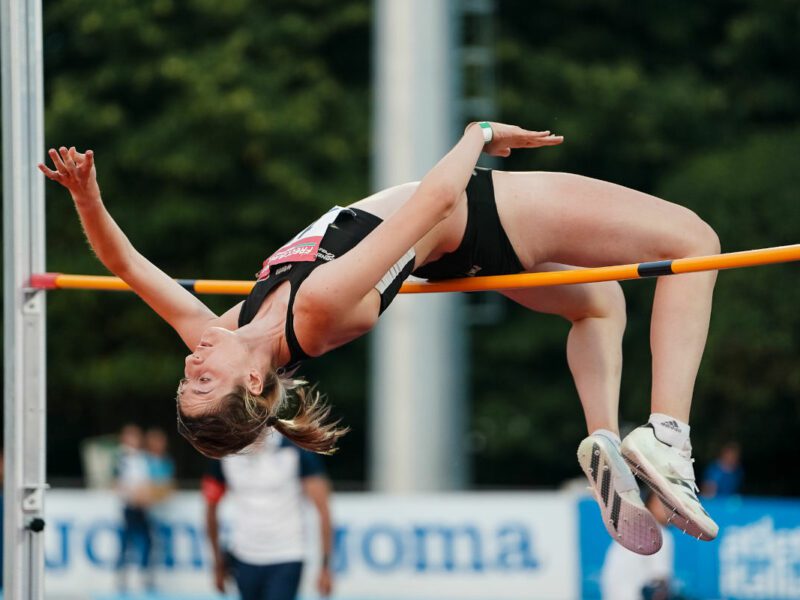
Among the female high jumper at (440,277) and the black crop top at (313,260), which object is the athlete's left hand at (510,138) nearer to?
the female high jumper at (440,277)

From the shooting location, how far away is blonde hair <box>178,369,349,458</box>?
3.80 metres

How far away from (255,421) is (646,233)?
1242 millimetres

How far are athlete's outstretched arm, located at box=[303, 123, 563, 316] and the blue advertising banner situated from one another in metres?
6.25

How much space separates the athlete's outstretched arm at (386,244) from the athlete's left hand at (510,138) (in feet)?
1.05

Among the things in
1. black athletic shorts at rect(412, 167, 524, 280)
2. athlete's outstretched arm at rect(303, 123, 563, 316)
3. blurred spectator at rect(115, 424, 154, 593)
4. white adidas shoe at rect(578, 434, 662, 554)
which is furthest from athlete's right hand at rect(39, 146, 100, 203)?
blurred spectator at rect(115, 424, 154, 593)

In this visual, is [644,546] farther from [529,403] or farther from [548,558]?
[529,403]

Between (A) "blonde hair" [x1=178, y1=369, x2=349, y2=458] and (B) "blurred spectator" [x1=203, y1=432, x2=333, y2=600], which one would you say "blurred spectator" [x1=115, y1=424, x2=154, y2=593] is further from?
(A) "blonde hair" [x1=178, y1=369, x2=349, y2=458]

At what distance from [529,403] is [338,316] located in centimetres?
1441

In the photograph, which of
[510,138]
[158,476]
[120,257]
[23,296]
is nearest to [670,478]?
[510,138]

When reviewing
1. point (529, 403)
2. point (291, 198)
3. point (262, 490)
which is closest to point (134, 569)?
point (262, 490)

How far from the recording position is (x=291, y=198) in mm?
16562

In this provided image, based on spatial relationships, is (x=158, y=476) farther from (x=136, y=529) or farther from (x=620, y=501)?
(x=620, y=501)

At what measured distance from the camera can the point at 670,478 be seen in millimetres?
4016

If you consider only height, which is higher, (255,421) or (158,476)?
(255,421)
